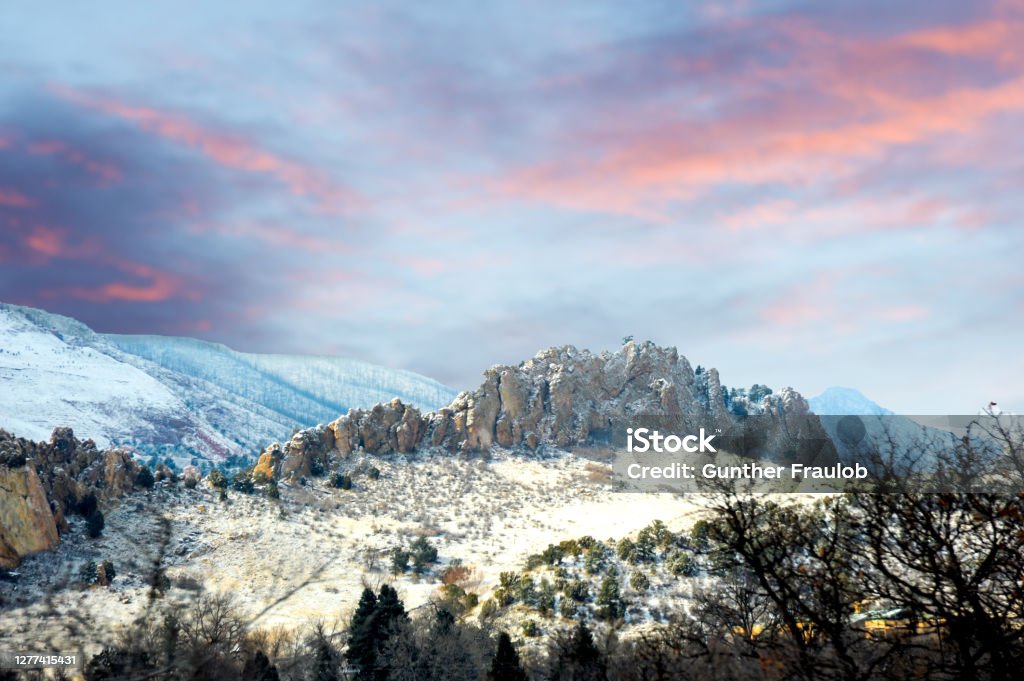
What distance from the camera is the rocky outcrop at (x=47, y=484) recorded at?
160ft

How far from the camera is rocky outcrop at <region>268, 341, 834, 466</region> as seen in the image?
88500 mm

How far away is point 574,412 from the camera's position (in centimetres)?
10069

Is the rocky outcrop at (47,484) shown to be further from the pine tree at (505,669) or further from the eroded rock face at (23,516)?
the pine tree at (505,669)

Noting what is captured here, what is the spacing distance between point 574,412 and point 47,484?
65580 millimetres

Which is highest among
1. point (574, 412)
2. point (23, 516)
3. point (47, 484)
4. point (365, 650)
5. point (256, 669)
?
point (574, 412)

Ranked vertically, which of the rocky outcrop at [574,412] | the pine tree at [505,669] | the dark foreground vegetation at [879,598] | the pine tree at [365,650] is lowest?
the pine tree at [365,650]

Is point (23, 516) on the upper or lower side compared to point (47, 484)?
lower

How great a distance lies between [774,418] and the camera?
103m

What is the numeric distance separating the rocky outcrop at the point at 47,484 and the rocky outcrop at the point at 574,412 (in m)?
21.0

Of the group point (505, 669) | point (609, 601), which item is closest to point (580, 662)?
point (505, 669)

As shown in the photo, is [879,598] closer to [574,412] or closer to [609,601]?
[609,601]

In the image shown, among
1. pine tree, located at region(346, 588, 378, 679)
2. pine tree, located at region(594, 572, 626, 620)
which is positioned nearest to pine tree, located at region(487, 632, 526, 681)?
pine tree, located at region(346, 588, 378, 679)

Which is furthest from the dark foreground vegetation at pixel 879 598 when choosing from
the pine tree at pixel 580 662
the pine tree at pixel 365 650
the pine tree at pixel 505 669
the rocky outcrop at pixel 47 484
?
the rocky outcrop at pixel 47 484

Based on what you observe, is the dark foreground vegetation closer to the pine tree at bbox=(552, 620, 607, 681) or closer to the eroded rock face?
the pine tree at bbox=(552, 620, 607, 681)
